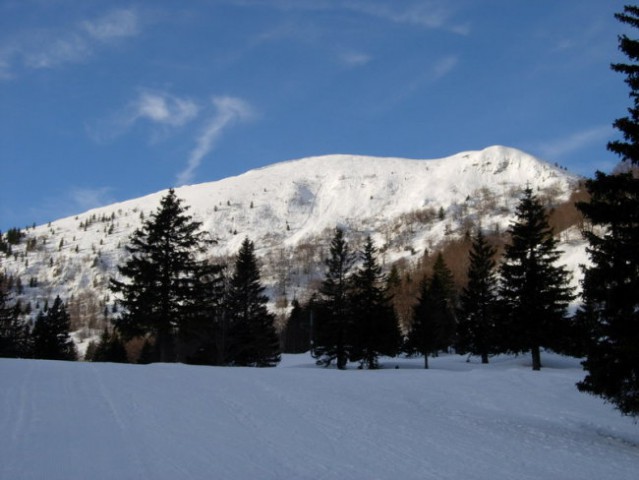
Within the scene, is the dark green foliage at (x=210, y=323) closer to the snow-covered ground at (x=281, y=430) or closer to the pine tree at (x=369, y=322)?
the pine tree at (x=369, y=322)

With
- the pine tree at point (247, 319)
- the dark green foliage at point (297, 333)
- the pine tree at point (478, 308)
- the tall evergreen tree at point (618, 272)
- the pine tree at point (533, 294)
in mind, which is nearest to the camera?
the tall evergreen tree at point (618, 272)

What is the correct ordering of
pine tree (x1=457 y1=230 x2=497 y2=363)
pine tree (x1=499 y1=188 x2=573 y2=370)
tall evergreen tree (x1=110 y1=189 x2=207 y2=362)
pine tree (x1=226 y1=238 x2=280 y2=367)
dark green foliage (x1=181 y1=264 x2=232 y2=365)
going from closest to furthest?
tall evergreen tree (x1=110 y1=189 x2=207 y2=362) → dark green foliage (x1=181 y1=264 x2=232 y2=365) → pine tree (x1=499 y1=188 x2=573 y2=370) → pine tree (x1=226 y1=238 x2=280 y2=367) → pine tree (x1=457 y1=230 x2=497 y2=363)

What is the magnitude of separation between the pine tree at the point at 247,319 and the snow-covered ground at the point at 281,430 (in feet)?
76.7

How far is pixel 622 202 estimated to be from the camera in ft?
43.8

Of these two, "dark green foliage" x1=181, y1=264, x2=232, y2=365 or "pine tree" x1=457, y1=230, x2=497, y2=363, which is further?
"pine tree" x1=457, y1=230, x2=497, y2=363

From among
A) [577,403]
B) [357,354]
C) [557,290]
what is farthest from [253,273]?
[577,403]

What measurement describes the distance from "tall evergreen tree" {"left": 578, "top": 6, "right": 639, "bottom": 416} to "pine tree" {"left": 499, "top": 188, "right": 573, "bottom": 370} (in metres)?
22.5

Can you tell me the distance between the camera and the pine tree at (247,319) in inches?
1676

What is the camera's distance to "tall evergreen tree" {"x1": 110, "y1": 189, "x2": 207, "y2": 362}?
105 feet

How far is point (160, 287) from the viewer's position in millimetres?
32438

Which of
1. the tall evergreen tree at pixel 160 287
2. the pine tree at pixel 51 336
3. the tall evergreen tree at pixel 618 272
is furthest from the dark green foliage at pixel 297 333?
the tall evergreen tree at pixel 618 272

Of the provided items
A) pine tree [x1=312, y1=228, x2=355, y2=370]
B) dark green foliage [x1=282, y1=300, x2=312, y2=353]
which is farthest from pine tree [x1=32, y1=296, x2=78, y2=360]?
dark green foliage [x1=282, y1=300, x2=312, y2=353]

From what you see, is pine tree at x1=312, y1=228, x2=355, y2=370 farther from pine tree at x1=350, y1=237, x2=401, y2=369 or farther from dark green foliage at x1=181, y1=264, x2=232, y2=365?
dark green foliage at x1=181, y1=264, x2=232, y2=365

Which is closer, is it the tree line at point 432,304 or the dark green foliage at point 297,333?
the tree line at point 432,304
